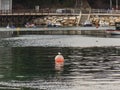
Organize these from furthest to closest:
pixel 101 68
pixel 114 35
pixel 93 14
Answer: pixel 93 14 < pixel 114 35 < pixel 101 68

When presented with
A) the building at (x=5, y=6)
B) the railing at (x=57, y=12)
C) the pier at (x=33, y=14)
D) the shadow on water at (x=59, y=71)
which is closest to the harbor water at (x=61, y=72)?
the shadow on water at (x=59, y=71)

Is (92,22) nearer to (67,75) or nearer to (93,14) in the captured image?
(93,14)

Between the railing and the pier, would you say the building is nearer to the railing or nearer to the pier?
the railing

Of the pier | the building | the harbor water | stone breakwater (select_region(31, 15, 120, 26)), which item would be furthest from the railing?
the harbor water

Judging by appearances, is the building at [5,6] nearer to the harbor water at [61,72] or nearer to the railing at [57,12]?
the railing at [57,12]

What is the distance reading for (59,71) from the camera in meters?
42.8

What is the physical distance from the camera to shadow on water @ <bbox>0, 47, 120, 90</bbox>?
3581cm

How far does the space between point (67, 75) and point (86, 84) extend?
15.5 ft

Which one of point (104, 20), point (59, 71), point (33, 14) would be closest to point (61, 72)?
point (59, 71)

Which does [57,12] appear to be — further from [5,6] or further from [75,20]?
[5,6]

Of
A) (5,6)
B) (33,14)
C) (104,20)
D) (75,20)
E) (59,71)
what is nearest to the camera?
A: (59,71)

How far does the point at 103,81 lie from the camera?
A: 3691cm

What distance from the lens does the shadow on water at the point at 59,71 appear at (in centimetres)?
3581

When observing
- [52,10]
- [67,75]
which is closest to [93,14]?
[52,10]
